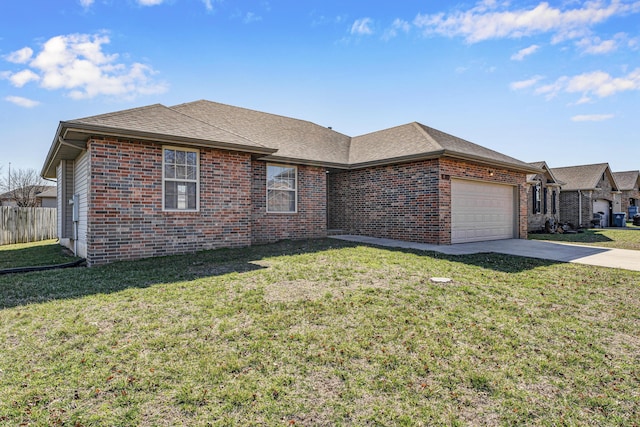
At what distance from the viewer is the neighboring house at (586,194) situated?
85.7 ft

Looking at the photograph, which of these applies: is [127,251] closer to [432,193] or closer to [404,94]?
[432,193]

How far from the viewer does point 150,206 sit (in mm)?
8328

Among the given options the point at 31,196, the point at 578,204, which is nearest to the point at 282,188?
the point at 578,204

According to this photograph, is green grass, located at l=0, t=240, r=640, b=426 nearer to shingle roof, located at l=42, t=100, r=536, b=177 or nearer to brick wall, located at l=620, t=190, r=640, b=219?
shingle roof, located at l=42, t=100, r=536, b=177

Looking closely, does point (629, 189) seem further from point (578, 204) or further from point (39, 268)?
point (39, 268)

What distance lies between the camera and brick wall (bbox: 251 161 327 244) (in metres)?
11.4

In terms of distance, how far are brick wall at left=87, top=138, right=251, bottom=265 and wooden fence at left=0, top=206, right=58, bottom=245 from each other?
1282 centimetres

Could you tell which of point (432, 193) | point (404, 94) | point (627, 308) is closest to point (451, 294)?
point (627, 308)

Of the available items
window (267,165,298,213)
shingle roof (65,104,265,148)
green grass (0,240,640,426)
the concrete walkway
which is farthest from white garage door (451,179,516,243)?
shingle roof (65,104,265,148)

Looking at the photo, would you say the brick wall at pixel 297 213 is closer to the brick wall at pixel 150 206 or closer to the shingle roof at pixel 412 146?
the brick wall at pixel 150 206

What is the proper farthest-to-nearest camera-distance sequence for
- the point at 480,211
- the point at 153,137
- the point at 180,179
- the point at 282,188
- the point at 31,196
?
the point at 31,196 → the point at 480,211 → the point at 282,188 → the point at 180,179 → the point at 153,137

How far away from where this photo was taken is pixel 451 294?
530cm

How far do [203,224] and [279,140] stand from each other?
17.4 feet

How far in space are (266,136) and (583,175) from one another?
28548 mm
